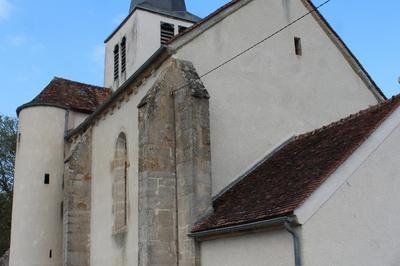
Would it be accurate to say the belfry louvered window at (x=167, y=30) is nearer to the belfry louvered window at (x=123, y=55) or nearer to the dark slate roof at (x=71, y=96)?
the belfry louvered window at (x=123, y=55)

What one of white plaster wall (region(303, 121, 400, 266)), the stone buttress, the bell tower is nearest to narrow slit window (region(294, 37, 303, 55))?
the stone buttress

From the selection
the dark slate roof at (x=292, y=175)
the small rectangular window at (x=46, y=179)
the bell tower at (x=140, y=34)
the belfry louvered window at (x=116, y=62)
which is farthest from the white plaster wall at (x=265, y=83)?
the belfry louvered window at (x=116, y=62)

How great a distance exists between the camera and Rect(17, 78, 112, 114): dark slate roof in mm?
20078

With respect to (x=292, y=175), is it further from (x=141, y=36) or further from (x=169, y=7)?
(x=169, y=7)

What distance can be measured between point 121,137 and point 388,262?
856 cm

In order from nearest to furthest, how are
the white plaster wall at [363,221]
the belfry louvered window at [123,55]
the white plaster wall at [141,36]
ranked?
the white plaster wall at [363,221] < the white plaster wall at [141,36] < the belfry louvered window at [123,55]

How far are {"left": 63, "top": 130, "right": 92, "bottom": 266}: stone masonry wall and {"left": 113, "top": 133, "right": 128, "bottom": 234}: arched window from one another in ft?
7.98

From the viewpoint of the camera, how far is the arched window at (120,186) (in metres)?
14.5

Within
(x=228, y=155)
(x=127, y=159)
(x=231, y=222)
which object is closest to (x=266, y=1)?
(x=228, y=155)

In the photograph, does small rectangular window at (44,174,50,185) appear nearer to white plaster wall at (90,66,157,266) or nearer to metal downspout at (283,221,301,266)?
white plaster wall at (90,66,157,266)

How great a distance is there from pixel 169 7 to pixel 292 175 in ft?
52.1

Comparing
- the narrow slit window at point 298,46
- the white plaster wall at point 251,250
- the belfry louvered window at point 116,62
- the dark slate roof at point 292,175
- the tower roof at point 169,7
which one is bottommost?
the white plaster wall at point 251,250

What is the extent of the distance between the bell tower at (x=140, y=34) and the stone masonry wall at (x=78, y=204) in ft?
19.0

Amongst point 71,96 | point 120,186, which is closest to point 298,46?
point 120,186
